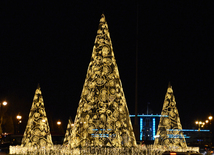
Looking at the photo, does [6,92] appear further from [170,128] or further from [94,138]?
[94,138]

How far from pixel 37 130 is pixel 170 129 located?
1008 centimetres

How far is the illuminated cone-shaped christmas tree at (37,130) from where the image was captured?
2593cm

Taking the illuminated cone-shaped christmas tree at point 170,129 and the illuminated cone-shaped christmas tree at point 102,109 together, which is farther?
the illuminated cone-shaped christmas tree at point 170,129

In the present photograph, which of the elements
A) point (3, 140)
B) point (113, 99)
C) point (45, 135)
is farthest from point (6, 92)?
point (113, 99)

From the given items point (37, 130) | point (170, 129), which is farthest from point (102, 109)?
point (170, 129)

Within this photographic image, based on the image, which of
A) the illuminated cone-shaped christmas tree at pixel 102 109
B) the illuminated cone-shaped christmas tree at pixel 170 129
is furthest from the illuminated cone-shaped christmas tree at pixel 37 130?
the illuminated cone-shaped christmas tree at pixel 170 129

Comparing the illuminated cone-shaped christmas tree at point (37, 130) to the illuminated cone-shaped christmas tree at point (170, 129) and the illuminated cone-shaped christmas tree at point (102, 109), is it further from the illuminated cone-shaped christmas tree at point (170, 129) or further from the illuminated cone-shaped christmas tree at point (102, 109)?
the illuminated cone-shaped christmas tree at point (170, 129)

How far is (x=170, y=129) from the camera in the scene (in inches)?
1136

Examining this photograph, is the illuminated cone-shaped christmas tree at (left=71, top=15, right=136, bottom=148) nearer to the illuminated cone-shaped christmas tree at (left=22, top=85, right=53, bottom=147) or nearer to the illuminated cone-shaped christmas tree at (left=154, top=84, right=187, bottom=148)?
the illuminated cone-shaped christmas tree at (left=22, top=85, right=53, bottom=147)

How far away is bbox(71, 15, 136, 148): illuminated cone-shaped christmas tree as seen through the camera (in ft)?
64.0

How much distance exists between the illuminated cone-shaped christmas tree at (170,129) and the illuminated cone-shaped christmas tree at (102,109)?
8699 millimetres

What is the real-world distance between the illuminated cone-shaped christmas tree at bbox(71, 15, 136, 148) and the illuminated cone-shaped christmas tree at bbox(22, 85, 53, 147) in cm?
665

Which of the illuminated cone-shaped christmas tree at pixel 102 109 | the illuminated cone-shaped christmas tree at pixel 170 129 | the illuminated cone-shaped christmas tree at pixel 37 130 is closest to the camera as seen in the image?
the illuminated cone-shaped christmas tree at pixel 102 109

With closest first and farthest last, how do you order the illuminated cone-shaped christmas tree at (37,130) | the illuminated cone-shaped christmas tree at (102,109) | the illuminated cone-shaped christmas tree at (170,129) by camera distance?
the illuminated cone-shaped christmas tree at (102,109), the illuminated cone-shaped christmas tree at (37,130), the illuminated cone-shaped christmas tree at (170,129)
